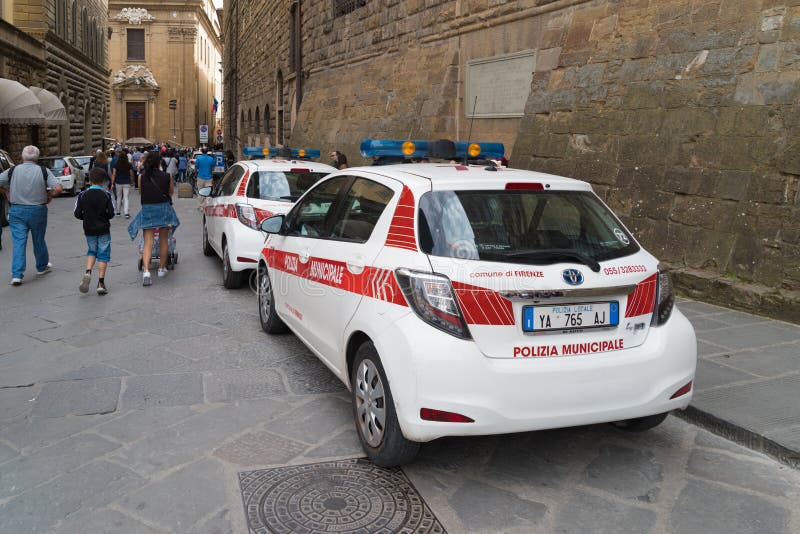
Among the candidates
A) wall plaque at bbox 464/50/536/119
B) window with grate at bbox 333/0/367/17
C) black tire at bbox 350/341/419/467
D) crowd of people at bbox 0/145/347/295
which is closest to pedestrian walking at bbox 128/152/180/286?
crowd of people at bbox 0/145/347/295

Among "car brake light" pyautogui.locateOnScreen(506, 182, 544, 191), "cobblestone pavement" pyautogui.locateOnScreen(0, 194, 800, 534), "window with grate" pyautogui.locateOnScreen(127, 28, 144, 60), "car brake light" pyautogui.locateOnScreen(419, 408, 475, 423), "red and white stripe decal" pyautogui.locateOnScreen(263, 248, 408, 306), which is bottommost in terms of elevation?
"cobblestone pavement" pyautogui.locateOnScreen(0, 194, 800, 534)

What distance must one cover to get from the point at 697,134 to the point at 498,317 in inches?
210

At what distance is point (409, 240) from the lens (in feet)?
11.7

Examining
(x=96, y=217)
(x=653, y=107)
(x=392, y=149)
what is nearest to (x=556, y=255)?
(x=392, y=149)

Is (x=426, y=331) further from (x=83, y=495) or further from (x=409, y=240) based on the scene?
(x=83, y=495)

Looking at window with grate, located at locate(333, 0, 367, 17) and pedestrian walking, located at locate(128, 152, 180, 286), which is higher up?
window with grate, located at locate(333, 0, 367, 17)

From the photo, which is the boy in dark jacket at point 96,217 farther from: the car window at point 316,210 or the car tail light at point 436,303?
the car tail light at point 436,303

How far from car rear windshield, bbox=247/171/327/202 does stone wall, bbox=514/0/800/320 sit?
3.38 m

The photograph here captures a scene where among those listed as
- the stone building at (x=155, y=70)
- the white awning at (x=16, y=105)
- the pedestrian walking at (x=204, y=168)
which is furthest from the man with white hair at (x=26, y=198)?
the stone building at (x=155, y=70)

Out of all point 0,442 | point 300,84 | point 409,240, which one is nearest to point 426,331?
point 409,240

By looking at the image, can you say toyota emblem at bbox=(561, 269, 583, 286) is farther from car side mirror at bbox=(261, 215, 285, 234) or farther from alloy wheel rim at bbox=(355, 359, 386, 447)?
car side mirror at bbox=(261, 215, 285, 234)

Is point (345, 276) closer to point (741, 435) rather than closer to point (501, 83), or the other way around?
point (741, 435)

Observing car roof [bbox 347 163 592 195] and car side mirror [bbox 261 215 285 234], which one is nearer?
car roof [bbox 347 163 592 195]

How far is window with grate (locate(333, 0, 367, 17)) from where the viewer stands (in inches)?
678
